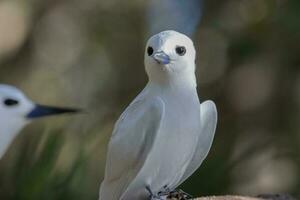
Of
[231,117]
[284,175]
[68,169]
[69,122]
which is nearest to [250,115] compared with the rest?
[231,117]

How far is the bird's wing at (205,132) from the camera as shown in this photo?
296cm

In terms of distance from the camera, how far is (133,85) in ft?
22.0

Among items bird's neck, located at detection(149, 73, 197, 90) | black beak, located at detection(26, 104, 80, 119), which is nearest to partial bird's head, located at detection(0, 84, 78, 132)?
black beak, located at detection(26, 104, 80, 119)

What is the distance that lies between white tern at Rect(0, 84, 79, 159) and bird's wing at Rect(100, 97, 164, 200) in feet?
1.10

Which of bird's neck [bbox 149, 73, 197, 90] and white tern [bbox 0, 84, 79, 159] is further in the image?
white tern [bbox 0, 84, 79, 159]

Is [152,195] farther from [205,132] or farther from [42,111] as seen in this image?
[42,111]

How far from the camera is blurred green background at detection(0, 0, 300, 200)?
13.4 ft

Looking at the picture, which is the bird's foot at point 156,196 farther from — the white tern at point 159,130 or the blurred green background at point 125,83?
the blurred green background at point 125,83

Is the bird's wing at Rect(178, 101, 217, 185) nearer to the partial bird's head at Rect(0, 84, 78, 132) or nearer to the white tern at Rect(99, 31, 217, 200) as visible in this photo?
the white tern at Rect(99, 31, 217, 200)

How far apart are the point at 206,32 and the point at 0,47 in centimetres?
153

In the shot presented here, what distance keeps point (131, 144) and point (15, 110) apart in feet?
1.83

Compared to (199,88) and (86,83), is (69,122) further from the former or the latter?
(86,83)

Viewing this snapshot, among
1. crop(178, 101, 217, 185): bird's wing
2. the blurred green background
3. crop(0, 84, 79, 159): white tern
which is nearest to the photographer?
crop(178, 101, 217, 185): bird's wing

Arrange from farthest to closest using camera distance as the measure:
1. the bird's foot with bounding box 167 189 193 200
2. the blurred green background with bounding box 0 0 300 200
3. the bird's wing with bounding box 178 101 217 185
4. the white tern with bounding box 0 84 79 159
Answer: the blurred green background with bounding box 0 0 300 200 → the white tern with bounding box 0 84 79 159 → the bird's wing with bounding box 178 101 217 185 → the bird's foot with bounding box 167 189 193 200
